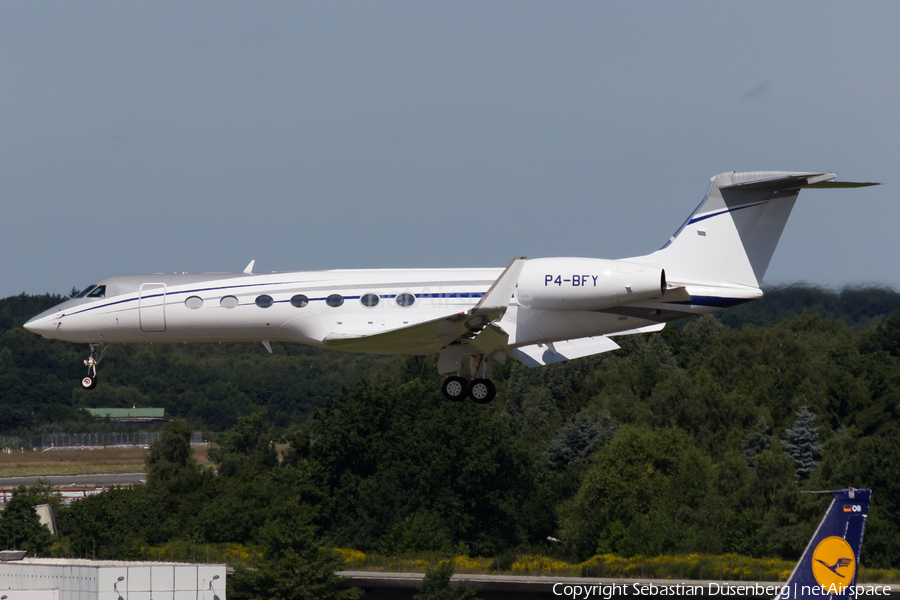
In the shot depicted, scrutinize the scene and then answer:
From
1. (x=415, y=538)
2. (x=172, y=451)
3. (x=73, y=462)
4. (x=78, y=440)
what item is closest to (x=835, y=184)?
(x=415, y=538)

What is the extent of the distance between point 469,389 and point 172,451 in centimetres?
6662

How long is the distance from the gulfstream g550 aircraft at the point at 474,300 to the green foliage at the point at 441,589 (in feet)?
73.0

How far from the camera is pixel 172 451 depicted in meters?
89.9

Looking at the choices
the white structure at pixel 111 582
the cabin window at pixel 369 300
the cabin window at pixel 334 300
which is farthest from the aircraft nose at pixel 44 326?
the white structure at pixel 111 582

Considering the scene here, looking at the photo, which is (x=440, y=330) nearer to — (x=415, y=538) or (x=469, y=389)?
(x=469, y=389)

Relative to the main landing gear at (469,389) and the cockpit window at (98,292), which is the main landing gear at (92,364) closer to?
the cockpit window at (98,292)

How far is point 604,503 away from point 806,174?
42.6 meters

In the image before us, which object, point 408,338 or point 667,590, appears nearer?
point 408,338

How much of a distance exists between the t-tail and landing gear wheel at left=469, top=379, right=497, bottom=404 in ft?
25.6

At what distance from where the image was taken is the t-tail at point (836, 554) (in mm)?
22016

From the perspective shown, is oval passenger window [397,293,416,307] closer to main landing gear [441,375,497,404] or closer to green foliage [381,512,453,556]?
main landing gear [441,375,497,404]

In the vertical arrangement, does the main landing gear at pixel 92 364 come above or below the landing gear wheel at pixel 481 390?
above

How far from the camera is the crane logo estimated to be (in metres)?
22.0

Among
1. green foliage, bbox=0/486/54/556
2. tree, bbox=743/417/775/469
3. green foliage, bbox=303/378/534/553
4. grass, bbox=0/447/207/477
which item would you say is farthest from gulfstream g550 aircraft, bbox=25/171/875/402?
grass, bbox=0/447/207/477
